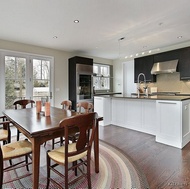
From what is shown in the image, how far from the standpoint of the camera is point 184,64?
4.55 meters

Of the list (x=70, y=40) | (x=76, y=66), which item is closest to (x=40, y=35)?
(x=70, y=40)

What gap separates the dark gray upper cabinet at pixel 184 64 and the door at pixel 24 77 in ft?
14.6

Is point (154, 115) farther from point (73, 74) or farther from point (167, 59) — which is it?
point (73, 74)

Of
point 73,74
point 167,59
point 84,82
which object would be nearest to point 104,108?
point 84,82

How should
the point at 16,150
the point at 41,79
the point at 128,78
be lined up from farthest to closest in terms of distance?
1. the point at 128,78
2. the point at 41,79
3. the point at 16,150

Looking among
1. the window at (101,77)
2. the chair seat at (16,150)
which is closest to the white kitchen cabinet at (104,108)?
the window at (101,77)

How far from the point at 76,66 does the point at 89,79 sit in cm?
77

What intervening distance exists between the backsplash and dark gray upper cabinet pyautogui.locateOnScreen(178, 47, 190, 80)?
0.37 meters

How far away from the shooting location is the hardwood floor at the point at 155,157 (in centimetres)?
178

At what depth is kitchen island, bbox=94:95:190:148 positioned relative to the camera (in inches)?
111

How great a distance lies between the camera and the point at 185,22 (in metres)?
3.22

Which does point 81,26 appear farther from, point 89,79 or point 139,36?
point 89,79

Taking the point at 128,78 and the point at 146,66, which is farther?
the point at 128,78

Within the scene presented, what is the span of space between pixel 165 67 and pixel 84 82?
294 cm
